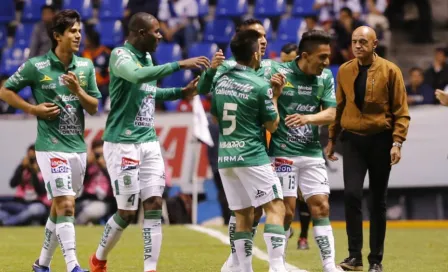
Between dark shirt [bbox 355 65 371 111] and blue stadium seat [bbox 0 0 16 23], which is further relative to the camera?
blue stadium seat [bbox 0 0 16 23]

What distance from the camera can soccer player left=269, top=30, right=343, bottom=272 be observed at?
9.51 metres

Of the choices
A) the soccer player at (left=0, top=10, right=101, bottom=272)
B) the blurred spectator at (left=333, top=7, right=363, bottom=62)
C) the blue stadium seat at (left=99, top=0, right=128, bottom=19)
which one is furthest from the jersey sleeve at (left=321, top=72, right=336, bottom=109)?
the blue stadium seat at (left=99, top=0, right=128, bottom=19)

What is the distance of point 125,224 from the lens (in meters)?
9.38

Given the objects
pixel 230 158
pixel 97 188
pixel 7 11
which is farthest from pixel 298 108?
pixel 7 11

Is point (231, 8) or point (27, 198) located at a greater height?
point (231, 8)

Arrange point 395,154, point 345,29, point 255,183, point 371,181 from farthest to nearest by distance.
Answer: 1. point 345,29
2. point 371,181
3. point 395,154
4. point 255,183

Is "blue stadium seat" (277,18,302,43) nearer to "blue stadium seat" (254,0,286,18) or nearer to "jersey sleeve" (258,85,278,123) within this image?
"blue stadium seat" (254,0,286,18)

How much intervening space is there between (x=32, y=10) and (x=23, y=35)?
873mm

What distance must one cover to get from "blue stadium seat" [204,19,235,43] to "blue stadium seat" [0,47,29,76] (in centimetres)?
392

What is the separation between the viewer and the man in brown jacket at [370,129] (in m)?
10.2

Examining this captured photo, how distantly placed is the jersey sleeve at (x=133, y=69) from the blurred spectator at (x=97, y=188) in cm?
882

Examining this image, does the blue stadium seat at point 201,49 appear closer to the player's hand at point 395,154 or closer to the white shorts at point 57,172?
the player's hand at point 395,154

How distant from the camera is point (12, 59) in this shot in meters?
21.9

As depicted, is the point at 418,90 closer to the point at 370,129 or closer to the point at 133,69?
the point at 370,129
